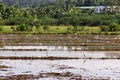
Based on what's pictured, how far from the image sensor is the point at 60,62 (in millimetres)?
23406

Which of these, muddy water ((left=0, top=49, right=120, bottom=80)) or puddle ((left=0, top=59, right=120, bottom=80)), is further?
puddle ((left=0, top=59, right=120, bottom=80))

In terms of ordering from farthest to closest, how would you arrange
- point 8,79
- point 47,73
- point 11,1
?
point 11,1 → point 47,73 → point 8,79

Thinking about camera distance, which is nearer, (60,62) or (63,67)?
(63,67)

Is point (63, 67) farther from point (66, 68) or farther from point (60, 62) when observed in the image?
point (60, 62)

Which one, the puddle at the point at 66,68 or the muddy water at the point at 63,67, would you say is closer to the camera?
the muddy water at the point at 63,67

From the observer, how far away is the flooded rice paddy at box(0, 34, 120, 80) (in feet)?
62.0

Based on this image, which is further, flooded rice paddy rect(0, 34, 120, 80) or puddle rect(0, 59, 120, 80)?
puddle rect(0, 59, 120, 80)

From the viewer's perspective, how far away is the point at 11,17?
64688 mm

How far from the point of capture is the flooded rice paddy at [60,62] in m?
18.9

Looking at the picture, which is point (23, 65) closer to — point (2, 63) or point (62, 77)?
point (2, 63)

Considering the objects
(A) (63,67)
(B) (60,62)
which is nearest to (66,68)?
(A) (63,67)

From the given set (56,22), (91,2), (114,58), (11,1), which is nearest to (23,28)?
(56,22)

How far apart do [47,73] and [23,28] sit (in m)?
31.6

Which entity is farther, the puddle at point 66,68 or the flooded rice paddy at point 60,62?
the puddle at point 66,68
